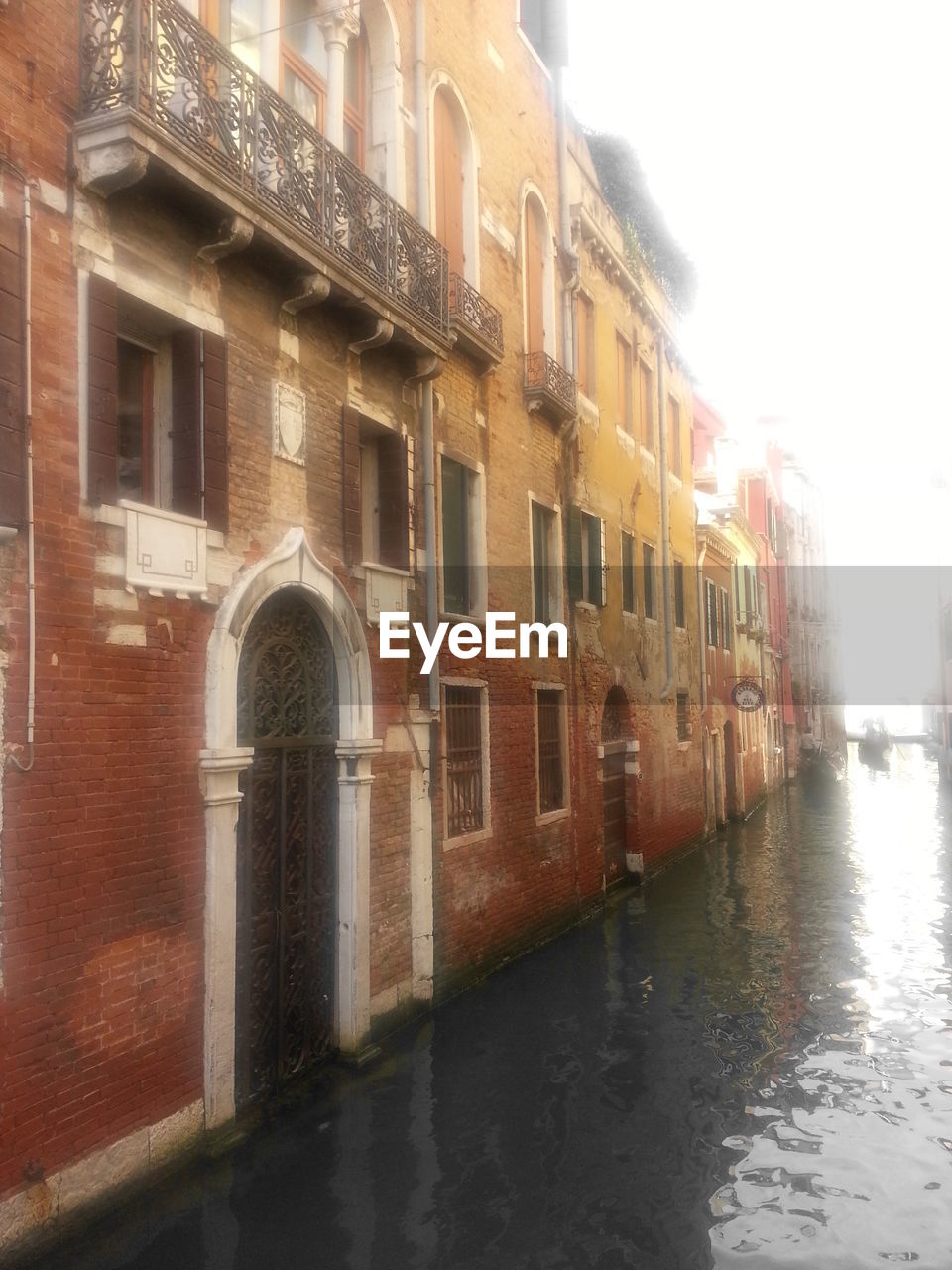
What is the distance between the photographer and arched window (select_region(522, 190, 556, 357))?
1323cm

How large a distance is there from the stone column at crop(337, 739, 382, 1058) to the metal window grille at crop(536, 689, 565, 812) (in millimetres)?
4441

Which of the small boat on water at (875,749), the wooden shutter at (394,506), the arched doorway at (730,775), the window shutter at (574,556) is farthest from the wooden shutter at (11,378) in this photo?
the small boat on water at (875,749)

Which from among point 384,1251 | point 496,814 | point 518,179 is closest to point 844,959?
point 496,814

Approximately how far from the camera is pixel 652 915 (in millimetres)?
13961

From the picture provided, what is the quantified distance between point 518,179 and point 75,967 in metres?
10.9

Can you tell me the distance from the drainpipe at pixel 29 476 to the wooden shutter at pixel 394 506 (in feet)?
13.9

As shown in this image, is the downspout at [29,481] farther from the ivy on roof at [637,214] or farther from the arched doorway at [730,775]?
the arched doorway at [730,775]

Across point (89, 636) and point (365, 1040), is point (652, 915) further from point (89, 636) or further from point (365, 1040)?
point (89, 636)

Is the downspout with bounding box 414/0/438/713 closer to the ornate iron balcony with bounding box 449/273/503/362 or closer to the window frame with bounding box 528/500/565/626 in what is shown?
the ornate iron balcony with bounding box 449/273/503/362

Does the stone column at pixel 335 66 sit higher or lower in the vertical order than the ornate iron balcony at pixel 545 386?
higher

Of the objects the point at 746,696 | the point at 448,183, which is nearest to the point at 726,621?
the point at 746,696

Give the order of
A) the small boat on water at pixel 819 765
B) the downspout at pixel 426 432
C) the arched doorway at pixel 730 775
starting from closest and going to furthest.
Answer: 1. the downspout at pixel 426 432
2. the arched doorway at pixel 730 775
3. the small boat on water at pixel 819 765

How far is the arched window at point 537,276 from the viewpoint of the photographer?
1323 centimetres

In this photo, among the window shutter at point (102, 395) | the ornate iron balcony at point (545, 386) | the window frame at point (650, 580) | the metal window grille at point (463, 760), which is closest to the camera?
the window shutter at point (102, 395)
